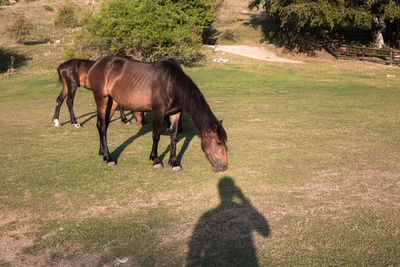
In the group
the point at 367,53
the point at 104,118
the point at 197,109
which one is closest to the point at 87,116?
the point at 104,118

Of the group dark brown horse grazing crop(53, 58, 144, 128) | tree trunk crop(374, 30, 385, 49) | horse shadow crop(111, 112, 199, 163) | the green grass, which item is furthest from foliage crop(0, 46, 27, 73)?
tree trunk crop(374, 30, 385, 49)

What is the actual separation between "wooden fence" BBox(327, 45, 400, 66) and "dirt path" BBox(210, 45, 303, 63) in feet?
17.2

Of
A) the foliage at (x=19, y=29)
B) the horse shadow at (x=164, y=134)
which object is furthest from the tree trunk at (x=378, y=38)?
the foliage at (x=19, y=29)

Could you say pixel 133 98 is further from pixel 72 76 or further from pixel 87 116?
pixel 87 116

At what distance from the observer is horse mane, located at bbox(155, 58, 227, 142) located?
6383mm

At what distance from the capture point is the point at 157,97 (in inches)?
278

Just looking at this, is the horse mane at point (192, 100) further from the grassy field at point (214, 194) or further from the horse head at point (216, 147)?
the grassy field at point (214, 194)

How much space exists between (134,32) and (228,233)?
76.3 feet

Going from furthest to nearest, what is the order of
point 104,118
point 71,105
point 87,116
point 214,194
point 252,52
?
point 252,52
point 87,116
point 71,105
point 104,118
point 214,194

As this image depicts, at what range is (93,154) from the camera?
27.8ft

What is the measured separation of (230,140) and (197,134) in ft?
4.43

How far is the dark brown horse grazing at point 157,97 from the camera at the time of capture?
6.42 metres

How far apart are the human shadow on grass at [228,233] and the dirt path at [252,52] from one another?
30930 mm

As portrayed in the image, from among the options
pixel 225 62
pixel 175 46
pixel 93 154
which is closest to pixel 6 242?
pixel 93 154
